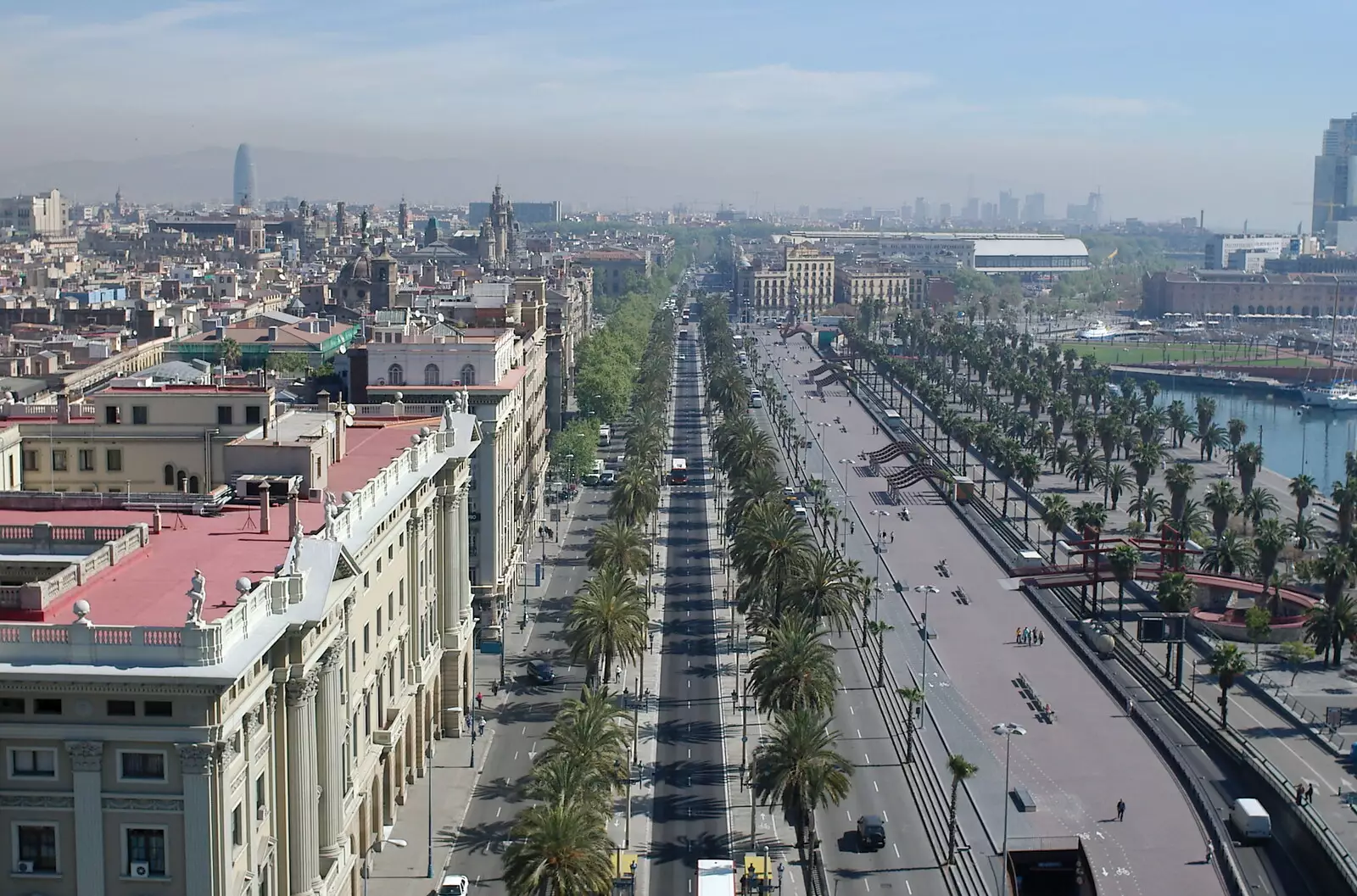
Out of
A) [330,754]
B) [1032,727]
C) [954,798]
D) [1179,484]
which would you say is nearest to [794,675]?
[954,798]

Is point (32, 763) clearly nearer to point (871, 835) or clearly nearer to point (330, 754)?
point (330, 754)

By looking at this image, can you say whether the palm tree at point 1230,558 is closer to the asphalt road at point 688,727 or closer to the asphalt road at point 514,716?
the asphalt road at point 688,727

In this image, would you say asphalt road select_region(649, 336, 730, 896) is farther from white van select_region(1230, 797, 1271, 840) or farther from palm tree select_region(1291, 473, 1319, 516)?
palm tree select_region(1291, 473, 1319, 516)

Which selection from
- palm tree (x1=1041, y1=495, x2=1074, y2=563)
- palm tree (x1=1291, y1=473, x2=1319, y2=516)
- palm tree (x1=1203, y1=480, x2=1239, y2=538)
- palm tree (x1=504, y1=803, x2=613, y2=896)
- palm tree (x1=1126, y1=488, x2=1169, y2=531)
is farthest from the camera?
palm tree (x1=1291, y1=473, x2=1319, y2=516)

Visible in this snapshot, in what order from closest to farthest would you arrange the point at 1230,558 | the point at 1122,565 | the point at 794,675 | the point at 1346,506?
the point at 794,675
the point at 1122,565
the point at 1230,558
the point at 1346,506

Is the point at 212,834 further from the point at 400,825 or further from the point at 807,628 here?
the point at 807,628

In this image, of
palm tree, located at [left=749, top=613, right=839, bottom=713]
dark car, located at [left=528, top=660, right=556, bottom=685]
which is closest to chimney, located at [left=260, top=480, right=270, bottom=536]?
palm tree, located at [left=749, top=613, right=839, bottom=713]

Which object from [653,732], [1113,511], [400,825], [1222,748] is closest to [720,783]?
[653,732]
